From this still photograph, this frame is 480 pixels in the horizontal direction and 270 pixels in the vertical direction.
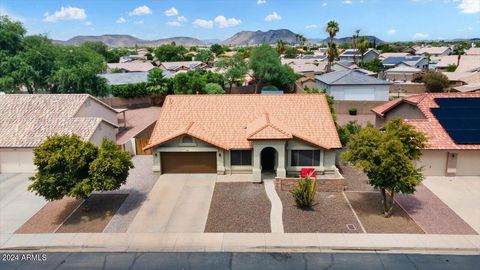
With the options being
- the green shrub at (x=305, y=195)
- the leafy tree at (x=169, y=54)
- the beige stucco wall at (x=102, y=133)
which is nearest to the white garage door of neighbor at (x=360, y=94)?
the green shrub at (x=305, y=195)

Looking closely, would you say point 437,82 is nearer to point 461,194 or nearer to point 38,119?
point 461,194

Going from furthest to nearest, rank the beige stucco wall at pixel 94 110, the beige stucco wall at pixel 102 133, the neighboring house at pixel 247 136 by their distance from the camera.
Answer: the beige stucco wall at pixel 94 110 < the beige stucco wall at pixel 102 133 < the neighboring house at pixel 247 136

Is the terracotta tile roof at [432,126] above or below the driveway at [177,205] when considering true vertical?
above

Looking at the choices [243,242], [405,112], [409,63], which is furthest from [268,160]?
[409,63]

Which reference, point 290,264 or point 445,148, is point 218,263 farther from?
point 445,148

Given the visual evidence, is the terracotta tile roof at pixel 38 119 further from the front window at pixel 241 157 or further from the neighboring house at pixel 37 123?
the front window at pixel 241 157

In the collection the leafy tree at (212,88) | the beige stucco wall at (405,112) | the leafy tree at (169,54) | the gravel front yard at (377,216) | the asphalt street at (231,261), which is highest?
the leafy tree at (169,54)
